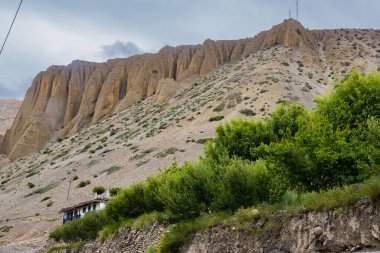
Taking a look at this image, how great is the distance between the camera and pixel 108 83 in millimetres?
103875

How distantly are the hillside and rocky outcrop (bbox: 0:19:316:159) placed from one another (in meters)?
0.24

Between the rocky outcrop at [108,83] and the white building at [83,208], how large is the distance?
41665 mm

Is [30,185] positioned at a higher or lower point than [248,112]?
lower

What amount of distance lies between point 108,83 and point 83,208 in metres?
65.6

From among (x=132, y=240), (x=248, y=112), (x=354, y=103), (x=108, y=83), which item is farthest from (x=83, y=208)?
(x=108, y=83)

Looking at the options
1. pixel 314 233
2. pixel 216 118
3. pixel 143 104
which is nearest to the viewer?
pixel 314 233

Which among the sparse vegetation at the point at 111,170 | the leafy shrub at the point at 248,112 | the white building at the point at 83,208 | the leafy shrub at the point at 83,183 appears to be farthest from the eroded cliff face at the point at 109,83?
the white building at the point at 83,208

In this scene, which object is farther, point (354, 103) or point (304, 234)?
point (354, 103)

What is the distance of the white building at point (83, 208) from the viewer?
39.3 metres

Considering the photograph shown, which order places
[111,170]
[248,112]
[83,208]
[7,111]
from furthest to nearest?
[7,111] < [248,112] < [111,170] < [83,208]

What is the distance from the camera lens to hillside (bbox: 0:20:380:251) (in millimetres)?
51469

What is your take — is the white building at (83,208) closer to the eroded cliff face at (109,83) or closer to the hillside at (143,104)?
the hillside at (143,104)

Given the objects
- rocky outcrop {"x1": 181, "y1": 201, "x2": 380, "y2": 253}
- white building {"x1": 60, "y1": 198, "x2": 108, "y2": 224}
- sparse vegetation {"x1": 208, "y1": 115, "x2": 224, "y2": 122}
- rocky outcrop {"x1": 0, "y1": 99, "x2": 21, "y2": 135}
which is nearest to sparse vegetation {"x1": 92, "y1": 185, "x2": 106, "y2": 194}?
white building {"x1": 60, "y1": 198, "x2": 108, "y2": 224}

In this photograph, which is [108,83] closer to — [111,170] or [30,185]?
[30,185]
